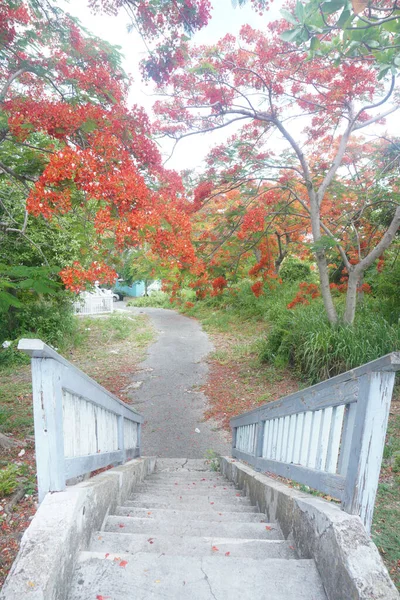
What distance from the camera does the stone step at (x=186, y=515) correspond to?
225 centimetres

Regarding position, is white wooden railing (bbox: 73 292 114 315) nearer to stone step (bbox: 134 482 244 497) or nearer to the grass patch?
stone step (bbox: 134 482 244 497)

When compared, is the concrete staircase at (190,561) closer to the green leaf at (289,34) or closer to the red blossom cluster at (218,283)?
the green leaf at (289,34)

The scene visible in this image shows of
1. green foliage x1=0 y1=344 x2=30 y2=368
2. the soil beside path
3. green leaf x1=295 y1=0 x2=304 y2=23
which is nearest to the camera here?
green leaf x1=295 y1=0 x2=304 y2=23

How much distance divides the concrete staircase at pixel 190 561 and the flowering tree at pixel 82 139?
2941 mm

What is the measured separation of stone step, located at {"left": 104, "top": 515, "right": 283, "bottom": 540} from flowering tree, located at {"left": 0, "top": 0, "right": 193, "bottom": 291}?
2877 mm

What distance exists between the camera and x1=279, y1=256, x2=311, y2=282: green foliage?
14940mm

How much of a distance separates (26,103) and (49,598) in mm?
4680

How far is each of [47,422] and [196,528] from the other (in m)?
1.21

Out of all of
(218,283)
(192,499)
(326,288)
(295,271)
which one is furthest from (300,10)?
(295,271)

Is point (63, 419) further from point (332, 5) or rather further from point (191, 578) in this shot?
point (332, 5)

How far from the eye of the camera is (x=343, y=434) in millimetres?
1630

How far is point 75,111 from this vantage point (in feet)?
13.6

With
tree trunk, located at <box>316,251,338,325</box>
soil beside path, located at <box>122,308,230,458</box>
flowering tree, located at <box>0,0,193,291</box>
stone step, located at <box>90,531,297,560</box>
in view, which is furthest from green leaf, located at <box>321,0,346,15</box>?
tree trunk, located at <box>316,251,338,325</box>

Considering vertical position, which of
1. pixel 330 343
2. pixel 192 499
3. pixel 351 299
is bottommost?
pixel 192 499
